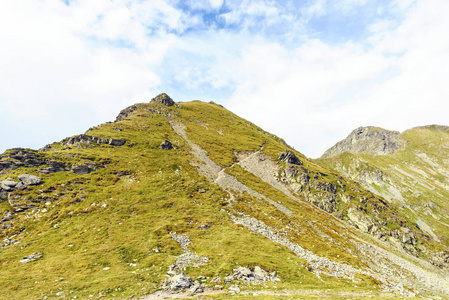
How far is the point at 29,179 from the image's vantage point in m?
53.4

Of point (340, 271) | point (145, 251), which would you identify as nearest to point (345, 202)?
point (340, 271)

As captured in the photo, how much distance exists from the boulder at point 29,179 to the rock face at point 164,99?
12729 cm

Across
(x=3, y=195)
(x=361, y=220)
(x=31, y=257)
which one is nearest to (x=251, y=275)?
(x=31, y=257)

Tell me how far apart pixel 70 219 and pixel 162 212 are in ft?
66.3

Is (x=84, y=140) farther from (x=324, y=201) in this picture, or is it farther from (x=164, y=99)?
(x=324, y=201)

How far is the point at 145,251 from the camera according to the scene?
1390 inches

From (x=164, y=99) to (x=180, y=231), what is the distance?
492 feet

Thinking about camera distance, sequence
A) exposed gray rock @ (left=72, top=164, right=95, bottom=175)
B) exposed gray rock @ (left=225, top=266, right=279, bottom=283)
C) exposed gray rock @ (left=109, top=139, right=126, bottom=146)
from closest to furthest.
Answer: exposed gray rock @ (left=225, top=266, right=279, bottom=283)
exposed gray rock @ (left=72, top=164, right=95, bottom=175)
exposed gray rock @ (left=109, top=139, right=126, bottom=146)

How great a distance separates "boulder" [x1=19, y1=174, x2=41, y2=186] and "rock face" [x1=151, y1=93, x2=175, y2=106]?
127m

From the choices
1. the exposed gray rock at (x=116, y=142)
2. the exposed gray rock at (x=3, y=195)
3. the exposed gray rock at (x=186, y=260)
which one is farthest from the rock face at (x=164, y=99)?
the exposed gray rock at (x=186, y=260)

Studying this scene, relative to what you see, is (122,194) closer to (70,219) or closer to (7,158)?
(70,219)

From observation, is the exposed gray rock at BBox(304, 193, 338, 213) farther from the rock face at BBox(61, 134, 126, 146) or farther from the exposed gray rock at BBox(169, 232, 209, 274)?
the rock face at BBox(61, 134, 126, 146)

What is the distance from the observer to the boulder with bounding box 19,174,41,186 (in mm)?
52287

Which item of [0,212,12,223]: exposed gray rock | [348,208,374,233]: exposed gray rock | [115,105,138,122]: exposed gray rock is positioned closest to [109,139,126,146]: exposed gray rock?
[0,212,12,223]: exposed gray rock
